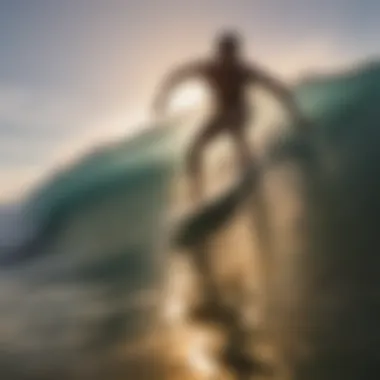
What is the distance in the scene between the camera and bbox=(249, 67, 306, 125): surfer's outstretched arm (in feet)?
3.44

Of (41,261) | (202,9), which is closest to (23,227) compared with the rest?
(41,261)

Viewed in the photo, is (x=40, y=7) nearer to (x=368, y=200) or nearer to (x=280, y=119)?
(x=280, y=119)

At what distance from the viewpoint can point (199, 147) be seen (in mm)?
1052

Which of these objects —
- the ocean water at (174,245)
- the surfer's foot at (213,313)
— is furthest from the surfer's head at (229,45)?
the surfer's foot at (213,313)

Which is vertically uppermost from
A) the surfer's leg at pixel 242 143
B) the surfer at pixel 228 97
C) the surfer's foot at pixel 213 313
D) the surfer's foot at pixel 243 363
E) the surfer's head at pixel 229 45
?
the surfer's head at pixel 229 45

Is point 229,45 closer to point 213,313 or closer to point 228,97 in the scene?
point 228,97

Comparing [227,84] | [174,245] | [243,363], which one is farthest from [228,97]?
[243,363]

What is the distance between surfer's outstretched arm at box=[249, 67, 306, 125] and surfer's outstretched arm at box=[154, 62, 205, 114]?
0.08 meters

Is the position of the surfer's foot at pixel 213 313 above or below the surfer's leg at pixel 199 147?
below

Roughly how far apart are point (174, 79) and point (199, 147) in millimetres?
107

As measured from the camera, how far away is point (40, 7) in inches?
44.1

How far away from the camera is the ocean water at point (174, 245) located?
1015mm

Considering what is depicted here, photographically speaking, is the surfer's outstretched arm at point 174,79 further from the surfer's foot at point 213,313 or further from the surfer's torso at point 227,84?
the surfer's foot at point 213,313

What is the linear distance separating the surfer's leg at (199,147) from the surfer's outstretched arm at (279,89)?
0.27ft
